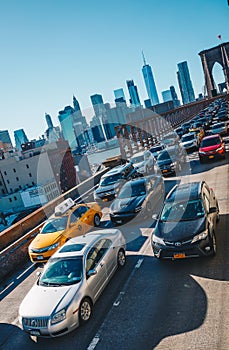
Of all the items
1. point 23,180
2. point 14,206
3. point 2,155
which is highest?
point 2,155

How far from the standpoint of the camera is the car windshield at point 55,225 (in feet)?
40.4

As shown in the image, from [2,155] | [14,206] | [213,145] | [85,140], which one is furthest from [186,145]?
[85,140]

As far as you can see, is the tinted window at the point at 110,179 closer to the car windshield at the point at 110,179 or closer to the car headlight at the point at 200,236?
the car windshield at the point at 110,179

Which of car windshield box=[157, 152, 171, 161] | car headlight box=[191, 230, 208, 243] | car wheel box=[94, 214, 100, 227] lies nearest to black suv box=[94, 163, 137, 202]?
car windshield box=[157, 152, 171, 161]

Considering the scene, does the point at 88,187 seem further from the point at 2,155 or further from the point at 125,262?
the point at 2,155

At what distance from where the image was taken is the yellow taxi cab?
11445mm

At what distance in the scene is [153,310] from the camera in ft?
23.3

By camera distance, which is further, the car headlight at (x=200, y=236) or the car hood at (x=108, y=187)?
the car hood at (x=108, y=187)

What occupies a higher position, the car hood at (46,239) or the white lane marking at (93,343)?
the car hood at (46,239)

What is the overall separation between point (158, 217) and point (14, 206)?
290 feet

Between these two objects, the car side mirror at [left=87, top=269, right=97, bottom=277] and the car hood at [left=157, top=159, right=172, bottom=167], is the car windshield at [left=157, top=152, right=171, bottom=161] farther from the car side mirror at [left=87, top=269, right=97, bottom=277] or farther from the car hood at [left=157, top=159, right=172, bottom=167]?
the car side mirror at [left=87, top=269, right=97, bottom=277]

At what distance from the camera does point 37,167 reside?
9806 cm

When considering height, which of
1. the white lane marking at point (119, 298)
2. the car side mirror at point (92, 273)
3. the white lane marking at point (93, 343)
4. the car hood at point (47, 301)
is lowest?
the white lane marking at point (93, 343)

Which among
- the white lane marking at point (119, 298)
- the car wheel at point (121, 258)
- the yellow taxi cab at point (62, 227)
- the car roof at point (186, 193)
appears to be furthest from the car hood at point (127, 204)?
the car wheel at point (121, 258)
